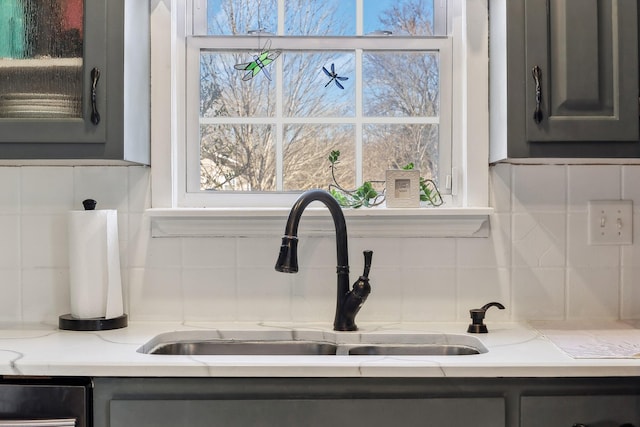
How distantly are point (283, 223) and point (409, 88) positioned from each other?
22.7 inches

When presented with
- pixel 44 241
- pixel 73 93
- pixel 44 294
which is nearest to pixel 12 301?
pixel 44 294

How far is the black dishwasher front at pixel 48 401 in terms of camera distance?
1.48m

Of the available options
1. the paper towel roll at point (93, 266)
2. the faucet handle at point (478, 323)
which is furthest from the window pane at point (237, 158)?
the faucet handle at point (478, 323)

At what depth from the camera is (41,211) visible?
2031mm

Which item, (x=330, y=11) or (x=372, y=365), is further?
(x=330, y=11)

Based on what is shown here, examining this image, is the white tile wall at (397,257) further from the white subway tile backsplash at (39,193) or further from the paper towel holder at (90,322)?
the paper towel holder at (90,322)

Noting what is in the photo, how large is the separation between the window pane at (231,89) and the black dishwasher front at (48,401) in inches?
37.6

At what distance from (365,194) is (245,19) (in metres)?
0.67

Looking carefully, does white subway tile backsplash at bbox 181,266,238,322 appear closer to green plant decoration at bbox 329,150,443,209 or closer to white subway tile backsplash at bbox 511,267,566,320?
green plant decoration at bbox 329,150,443,209

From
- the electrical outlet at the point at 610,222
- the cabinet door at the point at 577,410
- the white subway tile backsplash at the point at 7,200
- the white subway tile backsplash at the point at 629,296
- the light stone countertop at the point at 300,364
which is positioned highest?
the white subway tile backsplash at the point at 7,200

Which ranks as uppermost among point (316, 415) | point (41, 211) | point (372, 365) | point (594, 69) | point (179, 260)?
point (594, 69)

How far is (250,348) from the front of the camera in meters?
1.92

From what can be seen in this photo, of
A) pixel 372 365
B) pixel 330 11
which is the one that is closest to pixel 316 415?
pixel 372 365

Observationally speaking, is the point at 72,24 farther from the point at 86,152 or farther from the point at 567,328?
the point at 567,328
